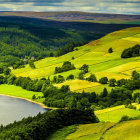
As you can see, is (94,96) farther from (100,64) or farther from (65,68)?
(65,68)

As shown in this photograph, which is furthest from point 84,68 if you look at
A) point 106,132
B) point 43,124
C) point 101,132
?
point 106,132

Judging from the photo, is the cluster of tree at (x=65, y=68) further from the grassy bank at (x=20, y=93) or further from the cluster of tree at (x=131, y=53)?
the cluster of tree at (x=131, y=53)

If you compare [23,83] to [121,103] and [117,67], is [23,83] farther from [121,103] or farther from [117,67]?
[121,103]

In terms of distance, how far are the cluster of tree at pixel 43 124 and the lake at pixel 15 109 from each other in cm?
2848

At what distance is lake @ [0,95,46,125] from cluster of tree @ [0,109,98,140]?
2848 cm

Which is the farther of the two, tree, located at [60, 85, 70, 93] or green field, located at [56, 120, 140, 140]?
tree, located at [60, 85, 70, 93]

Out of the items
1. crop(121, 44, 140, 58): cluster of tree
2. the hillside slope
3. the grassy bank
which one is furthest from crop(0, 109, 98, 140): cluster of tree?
crop(121, 44, 140, 58): cluster of tree

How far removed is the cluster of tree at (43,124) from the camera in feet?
205

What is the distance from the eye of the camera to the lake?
357 feet

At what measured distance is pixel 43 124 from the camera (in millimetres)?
68562

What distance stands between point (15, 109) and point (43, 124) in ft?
178

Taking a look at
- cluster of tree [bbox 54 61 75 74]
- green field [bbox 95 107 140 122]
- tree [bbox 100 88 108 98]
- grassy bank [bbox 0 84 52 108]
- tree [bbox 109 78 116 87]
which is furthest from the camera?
cluster of tree [bbox 54 61 75 74]

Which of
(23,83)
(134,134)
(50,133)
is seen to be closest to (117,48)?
(23,83)

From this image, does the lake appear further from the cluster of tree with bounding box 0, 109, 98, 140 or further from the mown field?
the cluster of tree with bounding box 0, 109, 98, 140
